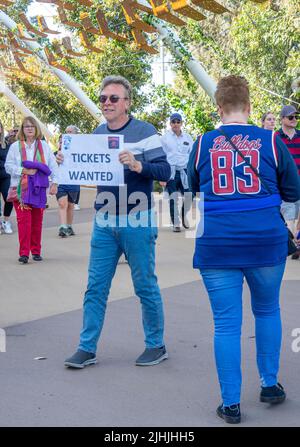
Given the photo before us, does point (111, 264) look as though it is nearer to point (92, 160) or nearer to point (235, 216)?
point (92, 160)

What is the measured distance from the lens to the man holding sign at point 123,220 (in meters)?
5.67

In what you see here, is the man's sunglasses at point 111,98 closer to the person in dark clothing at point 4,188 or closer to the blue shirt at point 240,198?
the blue shirt at point 240,198

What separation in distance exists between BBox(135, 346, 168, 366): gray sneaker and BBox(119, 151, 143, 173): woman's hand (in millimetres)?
1314

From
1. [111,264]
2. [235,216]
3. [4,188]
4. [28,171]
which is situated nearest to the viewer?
[235,216]

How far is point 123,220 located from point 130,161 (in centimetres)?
49

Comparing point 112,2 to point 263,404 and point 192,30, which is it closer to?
point 192,30

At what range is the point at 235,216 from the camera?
458 cm

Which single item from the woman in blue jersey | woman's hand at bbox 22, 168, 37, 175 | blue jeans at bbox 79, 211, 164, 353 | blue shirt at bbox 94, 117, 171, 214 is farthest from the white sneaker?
the woman in blue jersey

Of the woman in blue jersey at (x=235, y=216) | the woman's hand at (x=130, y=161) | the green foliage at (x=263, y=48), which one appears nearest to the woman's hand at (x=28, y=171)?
the woman's hand at (x=130, y=161)

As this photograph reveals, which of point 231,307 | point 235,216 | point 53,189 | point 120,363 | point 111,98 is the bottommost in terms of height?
point 120,363

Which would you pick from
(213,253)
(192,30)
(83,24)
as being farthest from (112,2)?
(213,253)

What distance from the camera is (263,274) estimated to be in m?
4.67

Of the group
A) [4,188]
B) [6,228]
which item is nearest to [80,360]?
[6,228]

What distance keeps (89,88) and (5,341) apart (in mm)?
22300
